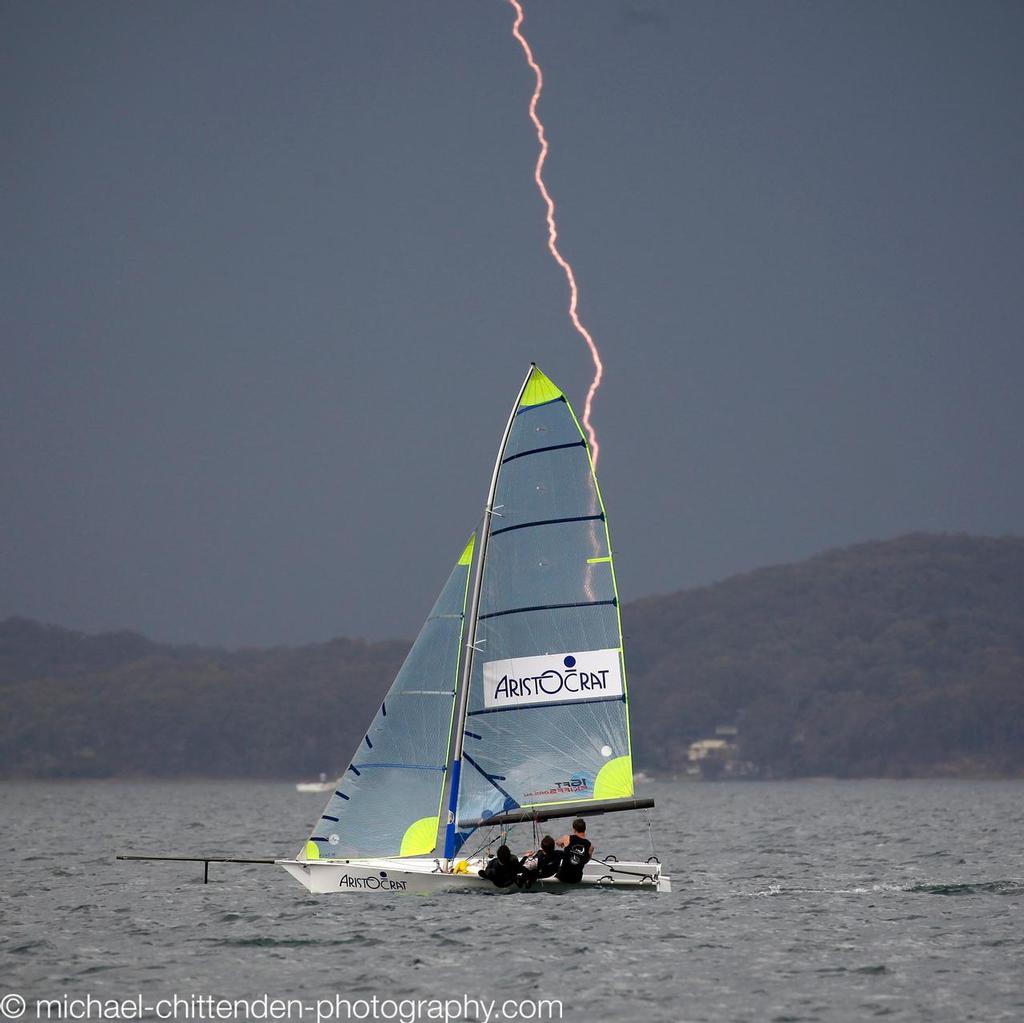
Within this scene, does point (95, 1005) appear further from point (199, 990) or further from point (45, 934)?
point (45, 934)

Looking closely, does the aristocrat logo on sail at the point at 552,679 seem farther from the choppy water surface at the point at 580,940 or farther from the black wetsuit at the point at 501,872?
the choppy water surface at the point at 580,940

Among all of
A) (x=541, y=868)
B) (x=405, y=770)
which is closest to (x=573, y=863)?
(x=541, y=868)

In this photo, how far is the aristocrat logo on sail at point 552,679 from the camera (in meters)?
35.6

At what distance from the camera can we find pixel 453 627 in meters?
36.1

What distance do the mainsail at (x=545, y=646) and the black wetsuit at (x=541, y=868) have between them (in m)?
0.99

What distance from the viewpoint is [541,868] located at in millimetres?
35188

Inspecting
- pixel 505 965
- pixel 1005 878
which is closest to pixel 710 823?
pixel 1005 878

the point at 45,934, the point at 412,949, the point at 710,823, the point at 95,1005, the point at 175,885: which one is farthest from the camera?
the point at 710,823

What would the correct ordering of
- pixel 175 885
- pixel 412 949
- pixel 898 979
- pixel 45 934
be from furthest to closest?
pixel 175 885 < pixel 45 934 < pixel 412 949 < pixel 898 979

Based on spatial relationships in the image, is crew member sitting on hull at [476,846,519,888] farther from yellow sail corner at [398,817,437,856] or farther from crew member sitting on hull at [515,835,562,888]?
yellow sail corner at [398,817,437,856]

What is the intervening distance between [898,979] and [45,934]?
15822 mm

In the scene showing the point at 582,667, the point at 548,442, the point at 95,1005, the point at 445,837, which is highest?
the point at 548,442

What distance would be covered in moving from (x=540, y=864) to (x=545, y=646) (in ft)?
14.4

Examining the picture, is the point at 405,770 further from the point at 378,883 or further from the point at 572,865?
the point at 572,865
